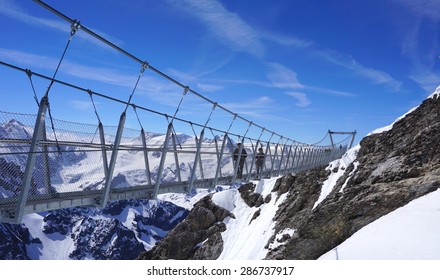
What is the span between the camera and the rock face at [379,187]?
2175cm

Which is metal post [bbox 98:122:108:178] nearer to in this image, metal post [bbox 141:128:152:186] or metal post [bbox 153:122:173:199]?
metal post [bbox 141:128:152:186]

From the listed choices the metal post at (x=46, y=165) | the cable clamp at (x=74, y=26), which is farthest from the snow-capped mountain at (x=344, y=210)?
the cable clamp at (x=74, y=26)

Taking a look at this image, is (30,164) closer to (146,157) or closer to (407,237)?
(146,157)

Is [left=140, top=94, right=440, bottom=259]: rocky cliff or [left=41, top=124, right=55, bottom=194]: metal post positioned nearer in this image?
[left=41, top=124, right=55, bottom=194]: metal post

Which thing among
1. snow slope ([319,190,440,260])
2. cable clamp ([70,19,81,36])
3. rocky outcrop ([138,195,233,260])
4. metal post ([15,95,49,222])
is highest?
cable clamp ([70,19,81,36])

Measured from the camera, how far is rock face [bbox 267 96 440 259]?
71.4 feet

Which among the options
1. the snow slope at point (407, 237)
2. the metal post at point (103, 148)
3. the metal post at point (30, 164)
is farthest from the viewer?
the snow slope at point (407, 237)

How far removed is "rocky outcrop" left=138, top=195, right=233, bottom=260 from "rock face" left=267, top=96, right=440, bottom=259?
20822 millimetres

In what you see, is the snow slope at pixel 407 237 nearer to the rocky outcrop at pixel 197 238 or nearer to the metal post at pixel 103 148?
the metal post at pixel 103 148

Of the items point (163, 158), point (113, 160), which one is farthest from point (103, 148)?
point (163, 158)

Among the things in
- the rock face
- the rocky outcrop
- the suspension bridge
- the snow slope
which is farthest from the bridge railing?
the rocky outcrop
